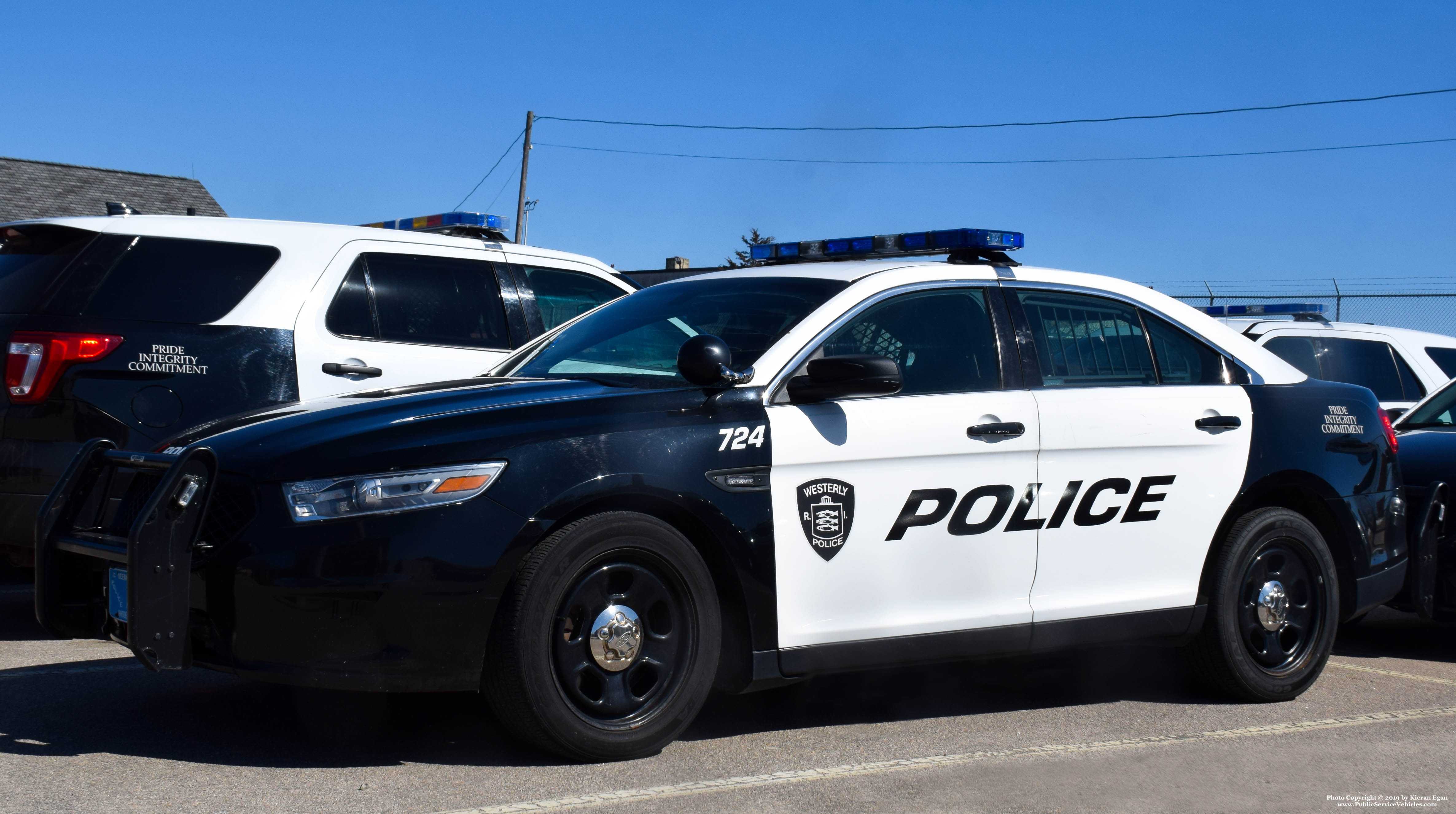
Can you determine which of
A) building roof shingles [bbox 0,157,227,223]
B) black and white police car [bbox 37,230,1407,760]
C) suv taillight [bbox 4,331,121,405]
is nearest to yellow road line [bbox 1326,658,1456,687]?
black and white police car [bbox 37,230,1407,760]

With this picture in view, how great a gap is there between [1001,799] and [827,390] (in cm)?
135

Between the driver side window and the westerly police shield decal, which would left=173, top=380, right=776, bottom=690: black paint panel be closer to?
the westerly police shield decal

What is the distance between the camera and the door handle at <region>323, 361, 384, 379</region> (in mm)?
6645

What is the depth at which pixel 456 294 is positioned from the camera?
7398mm

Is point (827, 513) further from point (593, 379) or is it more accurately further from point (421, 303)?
point (421, 303)

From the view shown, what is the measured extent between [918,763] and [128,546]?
7.88ft

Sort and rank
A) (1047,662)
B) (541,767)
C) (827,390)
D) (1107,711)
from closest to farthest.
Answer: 1. (541,767)
2. (827,390)
3. (1107,711)
4. (1047,662)

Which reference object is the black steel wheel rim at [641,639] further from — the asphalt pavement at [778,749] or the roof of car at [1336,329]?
the roof of car at [1336,329]

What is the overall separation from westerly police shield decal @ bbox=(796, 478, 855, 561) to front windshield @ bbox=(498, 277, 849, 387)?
0.47m

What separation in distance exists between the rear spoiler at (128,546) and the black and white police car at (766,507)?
1 cm

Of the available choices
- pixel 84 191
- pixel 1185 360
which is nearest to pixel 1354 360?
pixel 1185 360

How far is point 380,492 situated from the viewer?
3.93 meters

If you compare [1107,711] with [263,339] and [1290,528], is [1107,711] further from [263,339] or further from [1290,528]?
[263,339]

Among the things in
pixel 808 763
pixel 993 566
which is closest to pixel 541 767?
pixel 808 763
